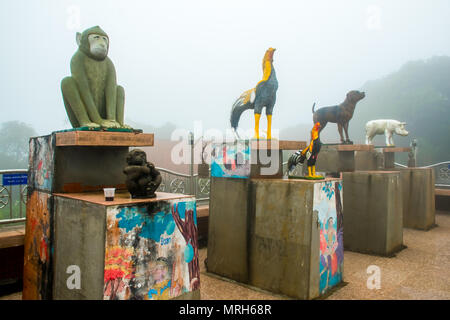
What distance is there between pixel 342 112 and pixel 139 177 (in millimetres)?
4133

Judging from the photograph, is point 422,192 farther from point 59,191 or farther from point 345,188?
point 59,191

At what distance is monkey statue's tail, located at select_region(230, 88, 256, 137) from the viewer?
422cm

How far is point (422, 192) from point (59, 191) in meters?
6.78

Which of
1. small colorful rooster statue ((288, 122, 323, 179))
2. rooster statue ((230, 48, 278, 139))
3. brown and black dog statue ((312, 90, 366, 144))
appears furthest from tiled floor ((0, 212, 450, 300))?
brown and black dog statue ((312, 90, 366, 144))

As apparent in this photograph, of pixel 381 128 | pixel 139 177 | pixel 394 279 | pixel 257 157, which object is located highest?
pixel 381 128

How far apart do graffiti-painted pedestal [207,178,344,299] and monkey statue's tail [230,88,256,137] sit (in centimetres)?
81

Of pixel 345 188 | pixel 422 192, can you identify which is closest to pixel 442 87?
pixel 422 192

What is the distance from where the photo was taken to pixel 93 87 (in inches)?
118

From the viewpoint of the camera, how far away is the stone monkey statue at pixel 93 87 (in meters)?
2.86

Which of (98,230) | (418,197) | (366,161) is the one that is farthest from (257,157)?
(418,197)

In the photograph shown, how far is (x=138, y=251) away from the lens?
2.38 meters

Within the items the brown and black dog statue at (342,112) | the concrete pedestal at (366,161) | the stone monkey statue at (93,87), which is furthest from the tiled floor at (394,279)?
the stone monkey statue at (93,87)

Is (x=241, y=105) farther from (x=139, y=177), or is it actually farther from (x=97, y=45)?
(x=139, y=177)

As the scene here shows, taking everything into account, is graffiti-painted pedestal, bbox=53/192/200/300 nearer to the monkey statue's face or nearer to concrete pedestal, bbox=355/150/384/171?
the monkey statue's face
